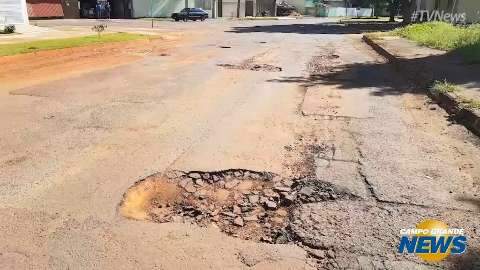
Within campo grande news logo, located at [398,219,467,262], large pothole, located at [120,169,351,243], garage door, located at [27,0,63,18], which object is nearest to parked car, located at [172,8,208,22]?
garage door, located at [27,0,63,18]

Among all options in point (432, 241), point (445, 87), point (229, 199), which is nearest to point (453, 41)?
point (445, 87)

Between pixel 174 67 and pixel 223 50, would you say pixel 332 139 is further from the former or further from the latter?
pixel 223 50

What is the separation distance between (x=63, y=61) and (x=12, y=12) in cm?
1234

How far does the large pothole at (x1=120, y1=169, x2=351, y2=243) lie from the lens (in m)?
3.83

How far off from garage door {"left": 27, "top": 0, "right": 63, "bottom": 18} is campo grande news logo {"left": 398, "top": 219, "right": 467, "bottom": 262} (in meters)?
43.0

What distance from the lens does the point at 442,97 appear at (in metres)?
8.33

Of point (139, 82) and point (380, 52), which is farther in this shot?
point (380, 52)

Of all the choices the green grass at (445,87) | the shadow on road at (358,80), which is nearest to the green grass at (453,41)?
the shadow on road at (358,80)

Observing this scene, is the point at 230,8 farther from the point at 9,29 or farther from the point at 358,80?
the point at 358,80

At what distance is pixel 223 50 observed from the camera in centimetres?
1742

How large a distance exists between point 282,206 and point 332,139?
85.1 inches

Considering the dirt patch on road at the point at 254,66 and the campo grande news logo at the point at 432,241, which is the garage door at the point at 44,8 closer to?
the dirt patch on road at the point at 254,66

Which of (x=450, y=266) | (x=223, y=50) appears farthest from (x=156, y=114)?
(x=223, y=50)

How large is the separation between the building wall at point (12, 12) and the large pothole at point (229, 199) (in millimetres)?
21575
